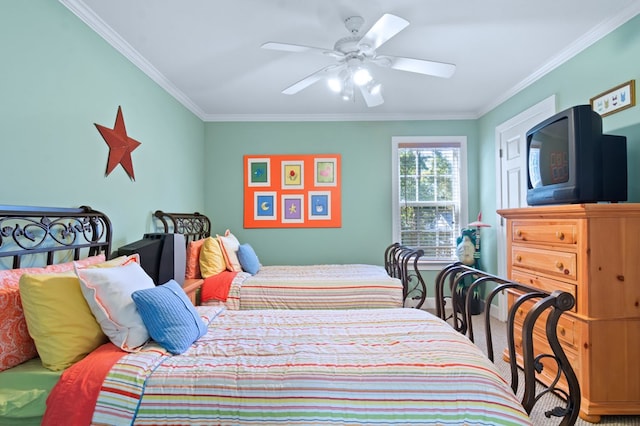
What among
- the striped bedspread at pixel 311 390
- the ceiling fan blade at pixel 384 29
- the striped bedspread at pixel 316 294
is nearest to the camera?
the striped bedspread at pixel 311 390

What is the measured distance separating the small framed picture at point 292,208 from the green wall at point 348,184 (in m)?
0.16

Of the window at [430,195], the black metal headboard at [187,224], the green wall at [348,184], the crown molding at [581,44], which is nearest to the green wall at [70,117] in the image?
the black metal headboard at [187,224]

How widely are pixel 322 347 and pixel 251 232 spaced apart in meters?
3.04

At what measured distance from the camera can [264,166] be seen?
14.3ft

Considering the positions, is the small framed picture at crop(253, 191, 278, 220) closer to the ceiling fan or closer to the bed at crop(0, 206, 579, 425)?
the ceiling fan

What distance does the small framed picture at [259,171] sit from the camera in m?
4.36

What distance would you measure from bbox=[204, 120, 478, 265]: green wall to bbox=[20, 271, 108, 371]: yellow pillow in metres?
2.94

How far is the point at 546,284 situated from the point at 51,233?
3.11 m

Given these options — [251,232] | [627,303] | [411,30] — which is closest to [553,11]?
[411,30]

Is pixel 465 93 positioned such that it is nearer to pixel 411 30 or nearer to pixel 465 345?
pixel 411 30

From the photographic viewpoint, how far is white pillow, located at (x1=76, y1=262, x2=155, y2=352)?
1433 millimetres

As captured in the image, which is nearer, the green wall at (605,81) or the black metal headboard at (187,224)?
the green wall at (605,81)

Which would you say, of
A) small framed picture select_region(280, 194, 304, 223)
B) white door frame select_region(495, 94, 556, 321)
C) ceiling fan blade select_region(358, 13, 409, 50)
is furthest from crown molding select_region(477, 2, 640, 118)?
small framed picture select_region(280, 194, 304, 223)

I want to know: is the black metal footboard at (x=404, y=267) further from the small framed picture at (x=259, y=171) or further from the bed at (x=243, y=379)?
the small framed picture at (x=259, y=171)
